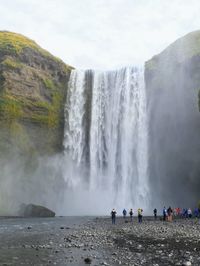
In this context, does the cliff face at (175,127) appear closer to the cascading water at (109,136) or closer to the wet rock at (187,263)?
the cascading water at (109,136)

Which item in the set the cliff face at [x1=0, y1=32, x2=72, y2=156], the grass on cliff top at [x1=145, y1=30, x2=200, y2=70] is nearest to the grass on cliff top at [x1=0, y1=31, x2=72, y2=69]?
the cliff face at [x1=0, y1=32, x2=72, y2=156]

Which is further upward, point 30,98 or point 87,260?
point 30,98

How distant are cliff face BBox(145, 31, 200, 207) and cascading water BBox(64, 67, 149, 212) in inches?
76.2

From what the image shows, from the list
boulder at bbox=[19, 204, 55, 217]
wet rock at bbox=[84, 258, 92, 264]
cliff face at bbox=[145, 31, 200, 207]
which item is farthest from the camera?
cliff face at bbox=[145, 31, 200, 207]

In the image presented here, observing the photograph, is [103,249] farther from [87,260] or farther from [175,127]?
[175,127]

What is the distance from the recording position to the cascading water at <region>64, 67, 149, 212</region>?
60.8 meters

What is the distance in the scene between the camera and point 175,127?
195 ft

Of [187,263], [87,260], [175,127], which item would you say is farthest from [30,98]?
[187,263]

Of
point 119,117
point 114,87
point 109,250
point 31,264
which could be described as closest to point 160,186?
point 119,117

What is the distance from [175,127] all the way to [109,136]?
1181 cm

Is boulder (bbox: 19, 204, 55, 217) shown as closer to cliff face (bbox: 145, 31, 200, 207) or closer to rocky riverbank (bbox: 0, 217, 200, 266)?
cliff face (bbox: 145, 31, 200, 207)

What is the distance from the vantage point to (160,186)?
2334 inches

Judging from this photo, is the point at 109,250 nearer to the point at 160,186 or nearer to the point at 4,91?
the point at 160,186

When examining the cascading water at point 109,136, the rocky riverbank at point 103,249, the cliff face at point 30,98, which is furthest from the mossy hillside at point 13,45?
the rocky riverbank at point 103,249
